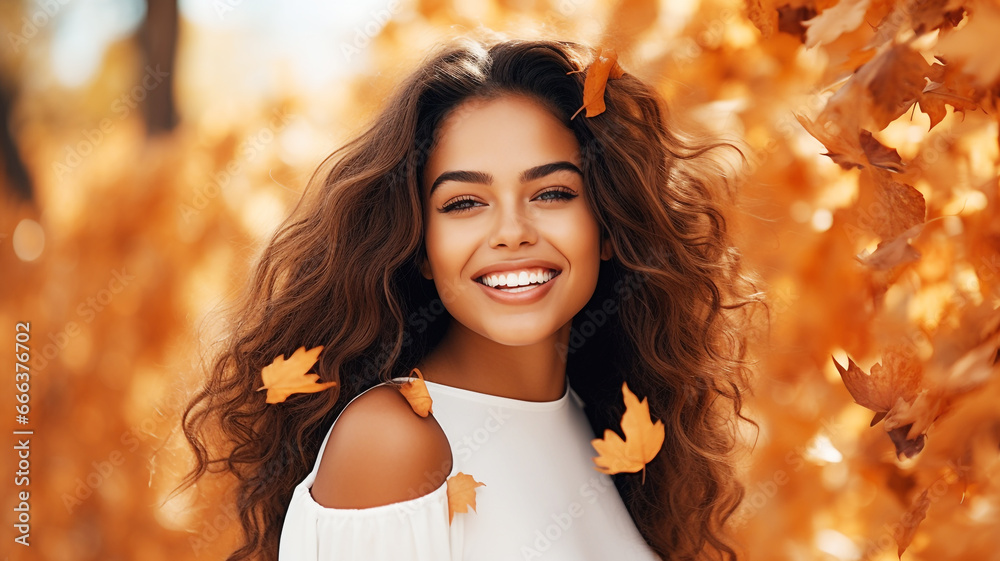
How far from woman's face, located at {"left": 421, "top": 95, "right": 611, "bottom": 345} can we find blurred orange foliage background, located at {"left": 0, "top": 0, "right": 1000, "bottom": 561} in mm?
602

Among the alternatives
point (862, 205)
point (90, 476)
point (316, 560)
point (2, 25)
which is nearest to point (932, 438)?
point (316, 560)

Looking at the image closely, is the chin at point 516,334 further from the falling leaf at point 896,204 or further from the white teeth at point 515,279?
the falling leaf at point 896,204

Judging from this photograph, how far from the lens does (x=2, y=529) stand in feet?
8.87

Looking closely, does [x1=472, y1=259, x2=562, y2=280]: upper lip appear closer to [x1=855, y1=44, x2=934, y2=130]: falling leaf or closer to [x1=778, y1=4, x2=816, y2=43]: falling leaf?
[x1=855, y1=44, x2=934, y2=130]: falling leaf

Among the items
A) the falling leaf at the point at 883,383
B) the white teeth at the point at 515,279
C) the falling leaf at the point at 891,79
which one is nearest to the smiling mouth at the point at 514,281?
the white teeth at the point at 515,279

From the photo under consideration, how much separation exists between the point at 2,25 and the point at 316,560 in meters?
2.30

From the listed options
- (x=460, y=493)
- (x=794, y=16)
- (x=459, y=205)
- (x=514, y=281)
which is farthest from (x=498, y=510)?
(x=794, y=16)

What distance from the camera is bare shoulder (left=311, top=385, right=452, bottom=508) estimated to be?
1123 millimetres

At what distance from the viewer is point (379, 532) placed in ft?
3.62

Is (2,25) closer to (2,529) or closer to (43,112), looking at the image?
(43,112)

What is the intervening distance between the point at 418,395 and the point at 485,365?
0.19 meters

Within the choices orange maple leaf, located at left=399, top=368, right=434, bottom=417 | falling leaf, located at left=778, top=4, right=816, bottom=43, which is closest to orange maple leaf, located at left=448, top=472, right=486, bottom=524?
orange maple leaf, located at left=399, top=368, right=434, bottom=417

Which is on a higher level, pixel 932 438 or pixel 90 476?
pixel 932 438

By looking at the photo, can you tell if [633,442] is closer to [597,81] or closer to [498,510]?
[498,510]
